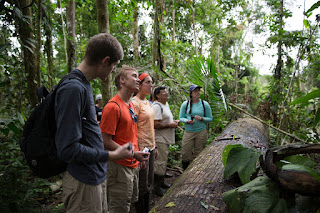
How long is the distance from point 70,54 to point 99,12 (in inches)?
64.2

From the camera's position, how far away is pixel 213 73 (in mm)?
3842

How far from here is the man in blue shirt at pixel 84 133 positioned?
1309 mm

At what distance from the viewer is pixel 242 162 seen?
181 centimetres

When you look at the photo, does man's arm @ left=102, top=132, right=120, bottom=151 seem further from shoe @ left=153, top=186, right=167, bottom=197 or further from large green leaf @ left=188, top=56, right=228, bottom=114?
shoe @ left=153, top=186, right=167, bottom=197

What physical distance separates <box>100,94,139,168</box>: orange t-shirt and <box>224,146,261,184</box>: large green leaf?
45.1 inches

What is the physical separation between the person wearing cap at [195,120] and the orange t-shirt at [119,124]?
2241 mm

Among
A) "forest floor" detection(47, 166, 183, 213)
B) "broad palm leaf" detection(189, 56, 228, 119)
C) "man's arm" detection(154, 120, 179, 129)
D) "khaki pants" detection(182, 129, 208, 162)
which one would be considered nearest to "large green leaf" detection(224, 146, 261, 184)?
"broad palm leaf" detection(189, 56, 228, 119)

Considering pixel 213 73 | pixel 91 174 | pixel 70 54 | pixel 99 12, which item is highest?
pixel 99 12

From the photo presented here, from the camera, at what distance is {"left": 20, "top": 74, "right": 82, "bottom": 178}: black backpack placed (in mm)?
1391

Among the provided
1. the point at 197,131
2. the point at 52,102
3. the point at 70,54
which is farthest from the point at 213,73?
the point at 70,54

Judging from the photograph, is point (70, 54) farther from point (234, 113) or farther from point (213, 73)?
point (234, 113)

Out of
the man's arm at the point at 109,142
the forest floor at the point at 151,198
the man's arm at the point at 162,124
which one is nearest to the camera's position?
the man's arm at the point at 109,142

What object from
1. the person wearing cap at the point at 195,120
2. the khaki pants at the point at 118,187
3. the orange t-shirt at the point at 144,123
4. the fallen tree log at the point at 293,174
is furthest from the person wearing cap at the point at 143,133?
the fallen tree log at the point at 293,174

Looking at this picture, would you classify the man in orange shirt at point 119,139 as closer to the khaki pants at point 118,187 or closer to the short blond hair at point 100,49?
the khaki pants at point 118,187
